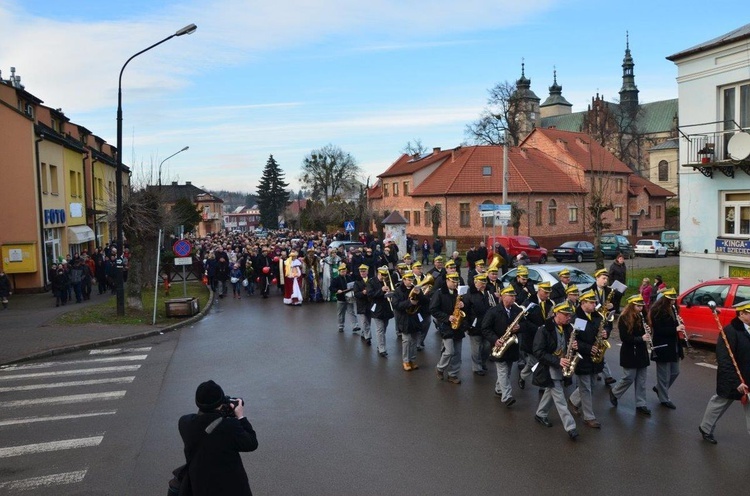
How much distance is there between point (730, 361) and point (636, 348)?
1494mm

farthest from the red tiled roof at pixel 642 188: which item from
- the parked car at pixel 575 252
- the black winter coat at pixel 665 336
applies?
the black winter coat at pixel 665 336

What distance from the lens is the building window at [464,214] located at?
2056 inches

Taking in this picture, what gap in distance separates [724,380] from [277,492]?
543cm

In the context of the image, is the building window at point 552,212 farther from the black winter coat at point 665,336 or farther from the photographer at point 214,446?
the photographer at point 214,446

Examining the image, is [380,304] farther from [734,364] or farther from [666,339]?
[734,364]

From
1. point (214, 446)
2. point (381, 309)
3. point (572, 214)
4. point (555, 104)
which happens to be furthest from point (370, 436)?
point (555, 104)

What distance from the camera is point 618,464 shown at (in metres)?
7.21

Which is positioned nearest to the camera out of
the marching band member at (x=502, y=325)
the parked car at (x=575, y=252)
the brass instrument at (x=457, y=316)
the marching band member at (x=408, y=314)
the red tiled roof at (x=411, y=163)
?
the marching band member at (x=502, y=325)

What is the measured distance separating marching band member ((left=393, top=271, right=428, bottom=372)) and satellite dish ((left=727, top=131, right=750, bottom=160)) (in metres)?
10.9

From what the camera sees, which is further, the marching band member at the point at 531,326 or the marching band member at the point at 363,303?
the marching band member at the point at 363,303

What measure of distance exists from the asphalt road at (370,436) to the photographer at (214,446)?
7.31ft

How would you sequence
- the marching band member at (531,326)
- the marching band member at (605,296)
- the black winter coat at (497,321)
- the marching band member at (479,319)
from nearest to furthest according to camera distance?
the marching band member at (531,326), the black winter coat at (497,321), the marching band member at (605,296), the marching band member at (479,319)

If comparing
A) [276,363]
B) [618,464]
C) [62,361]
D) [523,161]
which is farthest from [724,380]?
[523,161]

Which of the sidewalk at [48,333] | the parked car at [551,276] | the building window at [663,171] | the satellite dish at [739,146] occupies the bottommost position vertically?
the sidewalk at [48,333]
